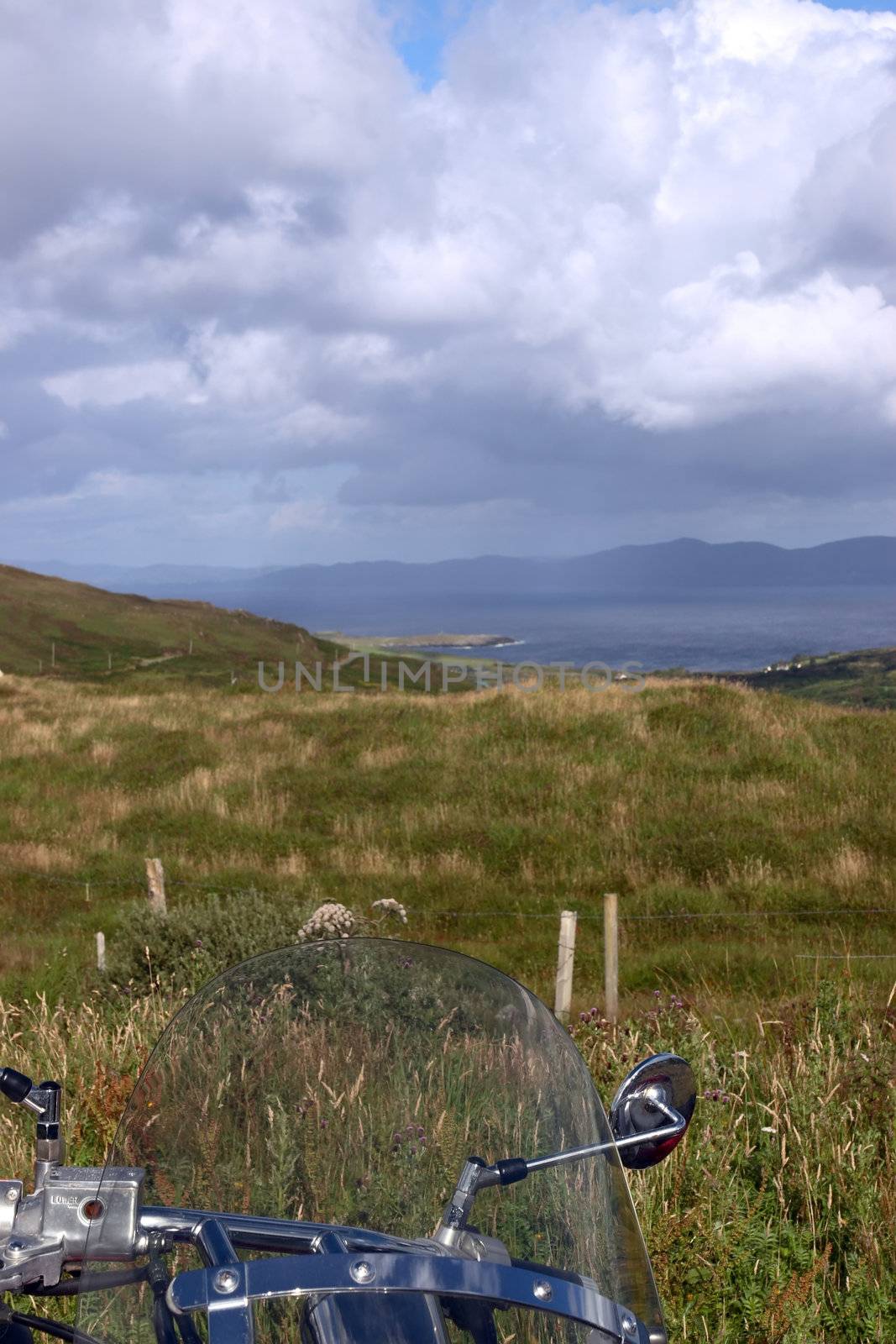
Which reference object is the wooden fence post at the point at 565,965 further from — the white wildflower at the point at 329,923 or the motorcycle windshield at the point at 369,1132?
the motorcycle windshield at the point at 369,1132

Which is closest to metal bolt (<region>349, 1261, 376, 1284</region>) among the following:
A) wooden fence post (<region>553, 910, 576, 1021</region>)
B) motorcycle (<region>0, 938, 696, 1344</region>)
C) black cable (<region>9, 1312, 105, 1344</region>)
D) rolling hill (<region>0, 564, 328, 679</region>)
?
motorcycle (<region>0, 938, 696, 1344</region>)

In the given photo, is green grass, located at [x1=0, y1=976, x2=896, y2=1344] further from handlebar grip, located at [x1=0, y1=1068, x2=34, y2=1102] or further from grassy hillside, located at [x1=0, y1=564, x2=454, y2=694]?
grassy hillside, located at [x1=0, y1=564, x2=454, y2=694]

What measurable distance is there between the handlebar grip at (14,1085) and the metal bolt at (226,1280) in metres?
0.59

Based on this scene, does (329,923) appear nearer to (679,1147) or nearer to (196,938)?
(196,938)

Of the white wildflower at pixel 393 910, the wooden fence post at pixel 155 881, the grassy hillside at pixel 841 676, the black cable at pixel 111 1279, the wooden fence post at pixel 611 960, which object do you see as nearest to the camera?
the black cable at pixel 111 1279

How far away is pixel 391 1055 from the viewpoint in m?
1.72

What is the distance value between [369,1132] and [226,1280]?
38 cm

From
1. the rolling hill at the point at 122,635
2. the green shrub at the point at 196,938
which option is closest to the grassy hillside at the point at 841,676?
the rolling hill at the point at 122,635

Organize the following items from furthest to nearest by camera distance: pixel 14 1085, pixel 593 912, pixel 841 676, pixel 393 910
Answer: pixel 841 676 → pixel 593 912 → pixel 393 910 → pixel 14 1085

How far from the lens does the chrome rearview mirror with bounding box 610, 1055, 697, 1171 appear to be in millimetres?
1760

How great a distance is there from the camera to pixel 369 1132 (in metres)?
1.62

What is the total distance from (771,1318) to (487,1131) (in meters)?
1.45

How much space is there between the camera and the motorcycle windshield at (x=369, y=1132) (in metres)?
1.44

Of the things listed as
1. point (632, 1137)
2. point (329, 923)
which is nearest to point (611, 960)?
point (329, 923)
